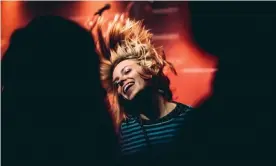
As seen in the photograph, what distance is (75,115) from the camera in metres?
3.69

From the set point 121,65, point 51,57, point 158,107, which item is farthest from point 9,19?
point 158,107

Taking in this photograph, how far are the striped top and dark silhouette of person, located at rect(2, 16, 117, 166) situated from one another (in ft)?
0.33

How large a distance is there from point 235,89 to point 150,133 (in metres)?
0.70

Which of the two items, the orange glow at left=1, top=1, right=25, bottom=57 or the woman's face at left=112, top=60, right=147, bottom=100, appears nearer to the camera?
the woman's face at left=112, top=60, right=147, bottom=100

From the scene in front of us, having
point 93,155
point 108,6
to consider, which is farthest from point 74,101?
point 108,6

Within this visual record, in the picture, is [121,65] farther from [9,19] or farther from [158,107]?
[9,19]

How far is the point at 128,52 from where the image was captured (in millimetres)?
3666

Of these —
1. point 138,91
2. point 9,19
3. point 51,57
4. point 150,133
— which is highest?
point 9,19

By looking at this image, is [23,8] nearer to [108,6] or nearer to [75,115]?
[108,6]

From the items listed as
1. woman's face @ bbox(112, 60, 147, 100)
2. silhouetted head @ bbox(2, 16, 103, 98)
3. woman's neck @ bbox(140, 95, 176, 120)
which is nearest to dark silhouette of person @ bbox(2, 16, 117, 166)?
silhouetted head @ bbox(2, 16, 103, 98)

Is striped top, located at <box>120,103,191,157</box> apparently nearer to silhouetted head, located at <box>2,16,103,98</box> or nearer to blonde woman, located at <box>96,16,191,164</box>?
blonde woman, located at <box>96,16,191,164</box>

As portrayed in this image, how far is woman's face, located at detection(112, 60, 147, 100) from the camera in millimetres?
3629

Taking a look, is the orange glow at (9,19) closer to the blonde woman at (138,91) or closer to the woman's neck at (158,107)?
the blonde woman at (138,91)

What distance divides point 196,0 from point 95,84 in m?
0.98
